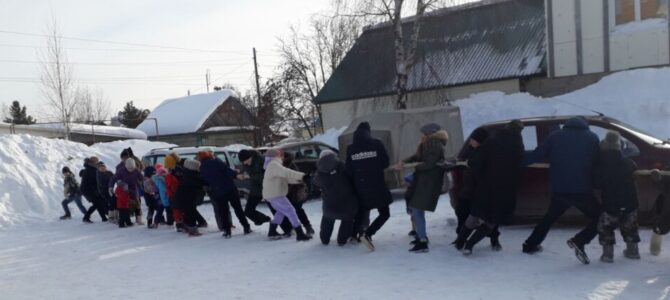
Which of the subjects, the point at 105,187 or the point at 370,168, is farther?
the point at 105,187

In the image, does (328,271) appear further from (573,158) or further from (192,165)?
(192,165)

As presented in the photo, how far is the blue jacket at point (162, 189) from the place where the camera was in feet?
41.2

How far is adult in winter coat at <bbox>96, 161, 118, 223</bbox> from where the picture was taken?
14.0 meters

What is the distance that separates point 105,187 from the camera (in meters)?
14.0

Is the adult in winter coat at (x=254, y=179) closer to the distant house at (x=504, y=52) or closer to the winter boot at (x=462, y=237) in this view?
the winter boot at (x=462, y=237)

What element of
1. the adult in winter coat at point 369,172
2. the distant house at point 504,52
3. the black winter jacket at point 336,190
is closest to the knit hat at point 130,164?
the black winter jacket at point 336,190

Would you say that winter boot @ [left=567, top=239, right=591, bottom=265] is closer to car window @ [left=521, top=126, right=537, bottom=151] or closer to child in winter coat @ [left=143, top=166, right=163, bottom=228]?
car window @ [left=521, top=126, right=537, bottom=151]

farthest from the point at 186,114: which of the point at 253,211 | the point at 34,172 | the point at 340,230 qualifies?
the point at 340,230

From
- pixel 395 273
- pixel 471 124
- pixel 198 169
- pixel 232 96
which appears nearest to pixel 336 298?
pixel 395 273

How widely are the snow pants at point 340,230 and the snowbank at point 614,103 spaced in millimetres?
10859

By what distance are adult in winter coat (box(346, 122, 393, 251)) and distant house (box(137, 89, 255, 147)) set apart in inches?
1461

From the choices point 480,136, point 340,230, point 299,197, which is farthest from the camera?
point 299,197

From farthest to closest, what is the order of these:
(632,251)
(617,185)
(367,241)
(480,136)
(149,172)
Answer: (149,172) → (367,241) → (480,136) → (632,251) → (617,185)

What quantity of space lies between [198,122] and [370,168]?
4151cm
